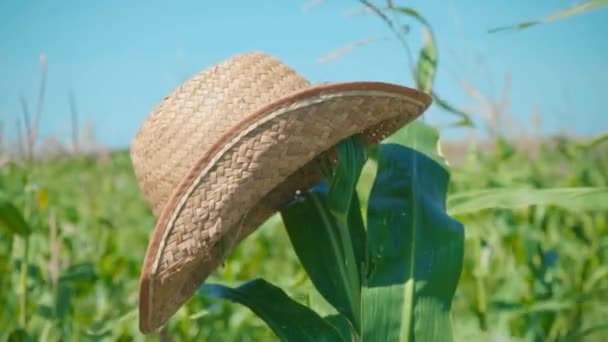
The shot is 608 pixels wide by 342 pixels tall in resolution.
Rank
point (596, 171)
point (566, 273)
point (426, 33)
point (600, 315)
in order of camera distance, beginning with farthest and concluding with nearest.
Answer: point (596, 171) < point (566, 273) < point (600, 315) < point (426, 33)

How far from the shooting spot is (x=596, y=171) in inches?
181

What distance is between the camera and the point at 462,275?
140 inches

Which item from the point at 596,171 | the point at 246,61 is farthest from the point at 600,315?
the point at 596,171

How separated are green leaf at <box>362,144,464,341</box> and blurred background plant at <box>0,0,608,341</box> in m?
0.15

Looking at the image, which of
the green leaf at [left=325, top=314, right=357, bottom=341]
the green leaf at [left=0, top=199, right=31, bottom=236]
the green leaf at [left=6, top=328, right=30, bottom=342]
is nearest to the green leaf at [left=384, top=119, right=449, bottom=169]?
the green leaf at [left=325, top=314, right=357, bottom=341]

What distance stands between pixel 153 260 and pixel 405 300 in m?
0.57

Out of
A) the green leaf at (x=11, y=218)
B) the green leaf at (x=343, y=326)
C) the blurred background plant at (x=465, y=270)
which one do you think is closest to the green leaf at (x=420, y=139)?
the blurred background plant at (x=465, y=270)

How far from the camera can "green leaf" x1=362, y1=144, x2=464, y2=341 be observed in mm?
1624

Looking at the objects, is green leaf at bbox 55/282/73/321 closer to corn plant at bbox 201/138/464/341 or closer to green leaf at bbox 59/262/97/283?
green leaf at bbox 59/262/97/283

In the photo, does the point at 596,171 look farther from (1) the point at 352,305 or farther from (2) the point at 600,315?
(1) the point at 352,305

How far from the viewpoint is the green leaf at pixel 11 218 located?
236 centimetres

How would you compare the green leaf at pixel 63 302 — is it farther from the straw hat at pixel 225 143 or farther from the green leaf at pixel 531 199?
the green leaf at pixel 531 199

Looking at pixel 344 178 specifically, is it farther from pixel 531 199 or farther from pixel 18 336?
pixel 18 336

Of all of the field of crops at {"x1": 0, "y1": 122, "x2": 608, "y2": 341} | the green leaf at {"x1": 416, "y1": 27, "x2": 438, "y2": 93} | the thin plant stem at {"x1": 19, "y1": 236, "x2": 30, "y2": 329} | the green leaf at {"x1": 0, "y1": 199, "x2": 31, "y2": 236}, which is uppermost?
the green leaf at {"x1": 416, "y1": 27, "x2": 438, "y2": 93}
